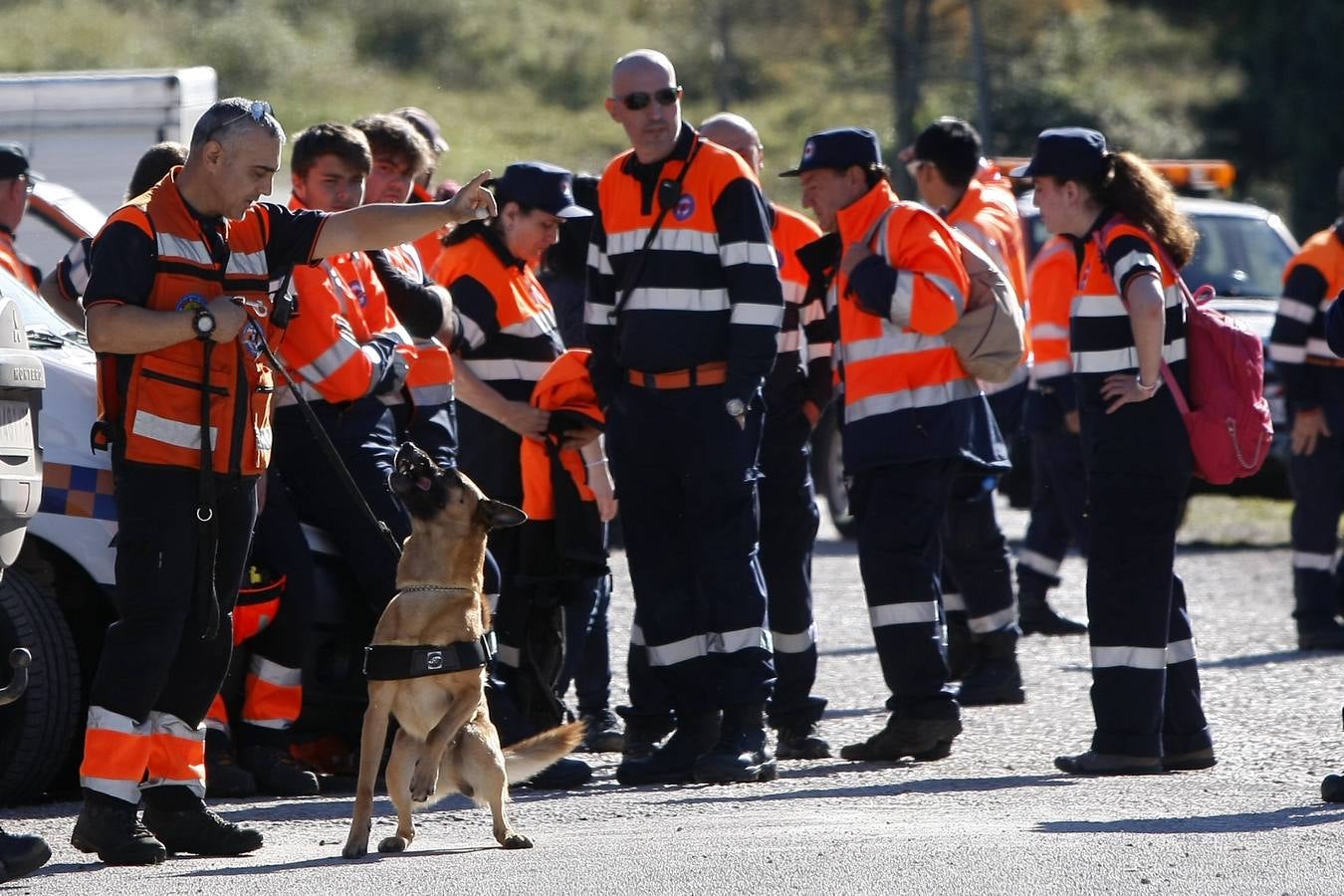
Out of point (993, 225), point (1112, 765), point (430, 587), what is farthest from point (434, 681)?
point (993, 225)

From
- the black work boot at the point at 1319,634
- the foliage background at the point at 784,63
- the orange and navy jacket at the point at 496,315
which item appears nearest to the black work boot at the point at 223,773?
the orange and navy jacket at the point at 496,315

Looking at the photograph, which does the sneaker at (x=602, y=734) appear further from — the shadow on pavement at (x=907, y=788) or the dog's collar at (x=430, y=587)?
the dog's collar at (x=430, y=587)

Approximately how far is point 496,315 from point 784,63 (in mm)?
37315

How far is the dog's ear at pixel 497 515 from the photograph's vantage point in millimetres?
5633

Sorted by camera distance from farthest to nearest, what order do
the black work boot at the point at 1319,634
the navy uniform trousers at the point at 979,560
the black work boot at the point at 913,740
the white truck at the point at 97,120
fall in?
the white truck at the point at 97,120 → the black work boot at the point at 1319,634 → the navy uniform trousers at the point at 979,560 → the black work boot at the point at 913,740

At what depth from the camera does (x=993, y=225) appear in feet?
28.0

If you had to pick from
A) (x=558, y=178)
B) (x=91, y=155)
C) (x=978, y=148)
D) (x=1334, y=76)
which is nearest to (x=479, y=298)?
(x=558, y=178)

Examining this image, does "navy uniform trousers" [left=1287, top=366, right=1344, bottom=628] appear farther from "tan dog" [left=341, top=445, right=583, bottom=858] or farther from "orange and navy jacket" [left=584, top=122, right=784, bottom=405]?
"tan dog" [left=341, top=445, right=583, bottom=858]

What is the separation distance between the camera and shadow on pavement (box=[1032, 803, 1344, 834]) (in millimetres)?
5516

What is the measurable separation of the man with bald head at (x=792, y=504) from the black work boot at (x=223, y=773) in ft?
6.18

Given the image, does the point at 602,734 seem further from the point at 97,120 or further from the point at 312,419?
the point at 97,120

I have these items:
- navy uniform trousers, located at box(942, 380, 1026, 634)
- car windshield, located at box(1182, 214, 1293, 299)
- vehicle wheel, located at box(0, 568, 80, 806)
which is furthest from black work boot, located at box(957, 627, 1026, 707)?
car windshield, located at box(1182, 214, 1293, 299)

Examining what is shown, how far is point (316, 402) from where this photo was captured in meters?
6.56

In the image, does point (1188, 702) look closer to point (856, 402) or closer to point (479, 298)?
point (856, 402)
